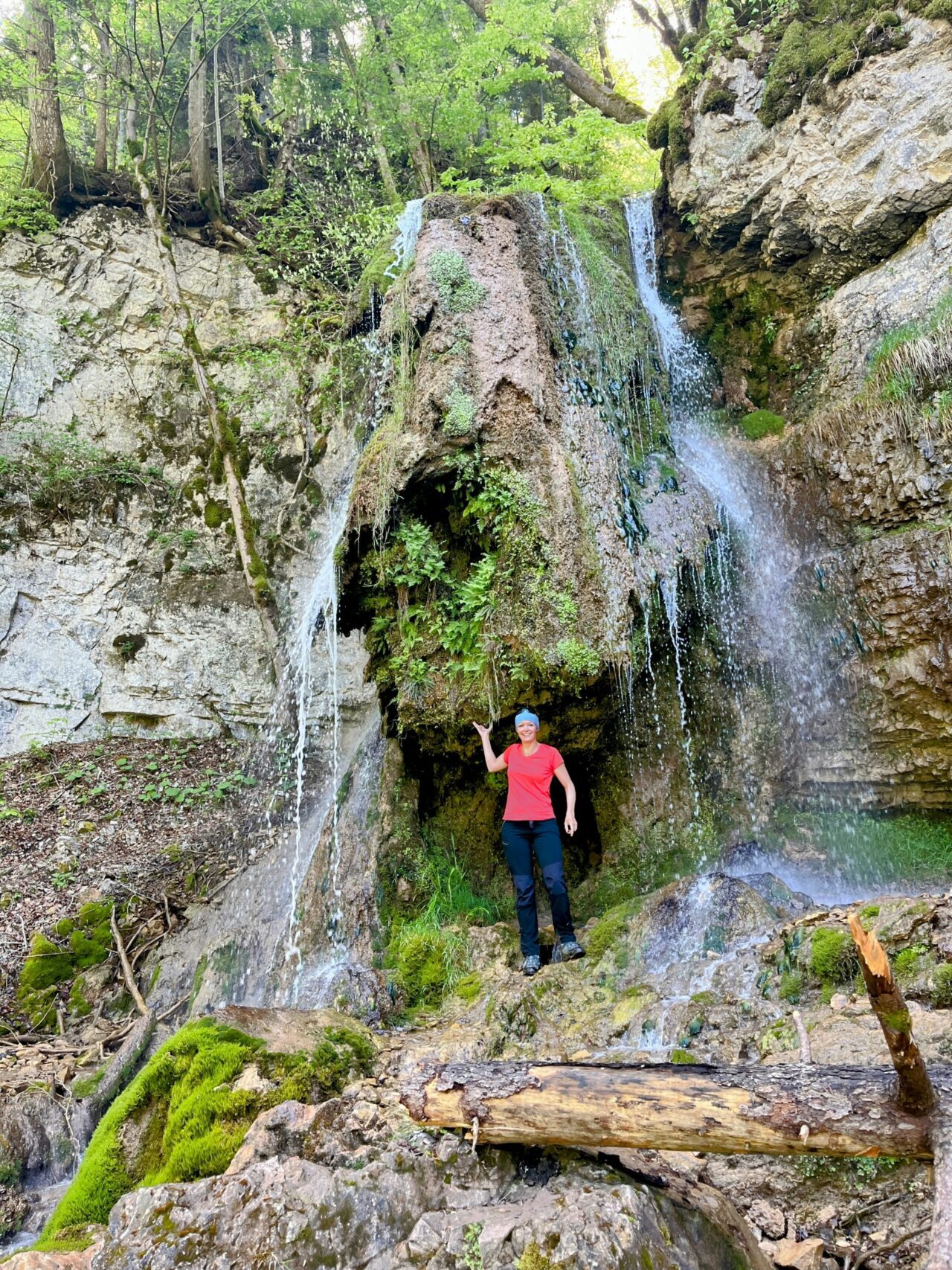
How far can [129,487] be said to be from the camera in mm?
11867

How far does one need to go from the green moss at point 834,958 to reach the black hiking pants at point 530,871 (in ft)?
5.90

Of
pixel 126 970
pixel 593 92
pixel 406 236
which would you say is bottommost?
pixel 126 970

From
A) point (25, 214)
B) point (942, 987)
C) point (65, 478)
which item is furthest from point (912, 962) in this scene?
point (25, 214)

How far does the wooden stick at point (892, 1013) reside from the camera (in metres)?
2.04

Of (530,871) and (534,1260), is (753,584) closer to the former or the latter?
(530,871)

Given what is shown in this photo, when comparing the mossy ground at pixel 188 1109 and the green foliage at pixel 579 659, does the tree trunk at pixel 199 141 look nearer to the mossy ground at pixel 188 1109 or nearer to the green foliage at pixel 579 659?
the green foliage at pixel 579 659

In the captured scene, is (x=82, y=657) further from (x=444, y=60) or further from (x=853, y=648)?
(x=444, y=60)

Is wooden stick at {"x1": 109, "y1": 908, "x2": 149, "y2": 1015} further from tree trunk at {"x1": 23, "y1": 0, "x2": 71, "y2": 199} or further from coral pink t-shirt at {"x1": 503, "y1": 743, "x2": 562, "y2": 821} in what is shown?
tree trunk at {"x1": 23, "y1": 0, "x2": 71, "y2": 199}

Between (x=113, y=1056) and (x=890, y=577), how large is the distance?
7785 millimetres

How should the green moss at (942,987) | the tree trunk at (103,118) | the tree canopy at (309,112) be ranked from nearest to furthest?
1. the green moss at (942,987)
2. the tree canopy at (309,112)
3. the tree trunk at (103,118)

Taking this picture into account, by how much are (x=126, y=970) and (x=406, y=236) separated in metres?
8.56

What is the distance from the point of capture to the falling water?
28.6 feet

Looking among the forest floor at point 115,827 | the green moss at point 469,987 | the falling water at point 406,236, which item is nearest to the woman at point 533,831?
the green moss at point 469,987

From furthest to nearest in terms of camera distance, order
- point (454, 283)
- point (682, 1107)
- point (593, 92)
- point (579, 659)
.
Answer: point (593, 92)
point (454, 283)
point (579, 659)
point (682, 1107)
